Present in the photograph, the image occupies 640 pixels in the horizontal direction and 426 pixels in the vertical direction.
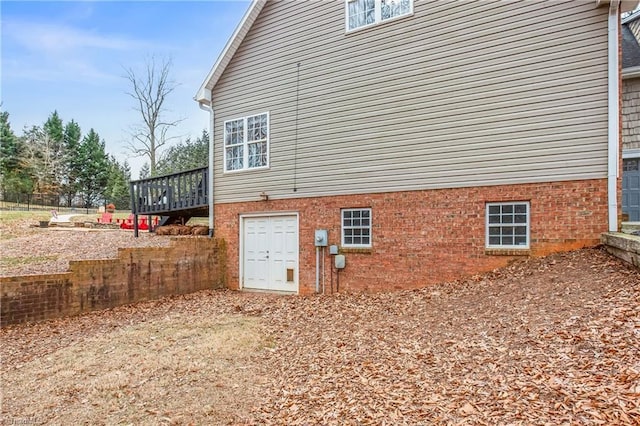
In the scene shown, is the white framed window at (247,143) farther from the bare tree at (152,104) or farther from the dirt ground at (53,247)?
the bare tree at (152,104)

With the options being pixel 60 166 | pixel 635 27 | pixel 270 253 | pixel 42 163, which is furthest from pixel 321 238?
pixel 60 166

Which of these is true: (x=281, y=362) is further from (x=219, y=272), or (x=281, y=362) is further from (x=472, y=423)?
(x=219, y=272)

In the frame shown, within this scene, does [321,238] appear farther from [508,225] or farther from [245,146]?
[508,225]

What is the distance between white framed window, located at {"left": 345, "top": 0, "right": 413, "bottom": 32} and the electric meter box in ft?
16.1

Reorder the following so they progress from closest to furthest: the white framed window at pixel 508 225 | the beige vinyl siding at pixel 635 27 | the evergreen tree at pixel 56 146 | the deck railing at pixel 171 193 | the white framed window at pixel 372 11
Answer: the white framed window at pixel 508 225 → the white framed window at pixel 372 11 → the beige vinyl siding at pixel 635 27 → the deck railing at pixel 171 193 → the evergreen tree at pixel 56 146

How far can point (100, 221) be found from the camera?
67.4 ft

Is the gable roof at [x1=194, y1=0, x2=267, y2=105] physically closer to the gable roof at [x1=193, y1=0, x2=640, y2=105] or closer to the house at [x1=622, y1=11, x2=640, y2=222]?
the gable roof at [x1=193, y1=0, x2=640, y2=105]

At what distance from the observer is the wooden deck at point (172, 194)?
1148cm

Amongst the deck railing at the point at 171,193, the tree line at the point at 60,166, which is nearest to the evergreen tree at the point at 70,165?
the tree line at the point at 60,166

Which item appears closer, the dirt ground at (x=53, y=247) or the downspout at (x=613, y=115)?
the downspout at (x=613, y=115)

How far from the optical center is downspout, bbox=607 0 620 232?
250 inches

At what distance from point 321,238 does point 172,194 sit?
211 inches

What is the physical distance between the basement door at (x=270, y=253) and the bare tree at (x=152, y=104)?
2010 centimetres

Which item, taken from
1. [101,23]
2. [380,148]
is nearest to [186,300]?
[380,148]
